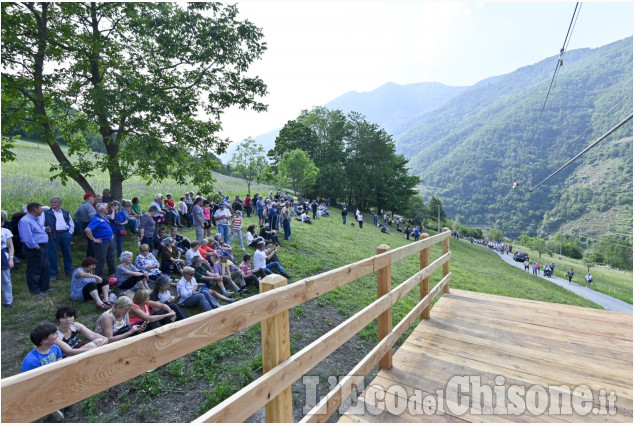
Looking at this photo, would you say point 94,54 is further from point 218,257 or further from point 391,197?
point 391,197

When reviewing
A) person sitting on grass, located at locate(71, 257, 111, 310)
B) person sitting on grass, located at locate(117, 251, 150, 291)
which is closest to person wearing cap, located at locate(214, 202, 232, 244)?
person sitting on grass, located at locate(117, 251, 150, 291)

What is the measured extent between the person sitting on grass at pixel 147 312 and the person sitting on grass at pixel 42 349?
144 cm

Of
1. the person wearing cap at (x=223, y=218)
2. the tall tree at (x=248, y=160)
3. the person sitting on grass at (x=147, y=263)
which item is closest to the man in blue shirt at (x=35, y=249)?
the person sitting on grass at (x=147, y=263)

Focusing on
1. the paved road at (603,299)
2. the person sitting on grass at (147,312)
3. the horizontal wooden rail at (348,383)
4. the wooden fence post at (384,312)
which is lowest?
the paved road at (603,299)

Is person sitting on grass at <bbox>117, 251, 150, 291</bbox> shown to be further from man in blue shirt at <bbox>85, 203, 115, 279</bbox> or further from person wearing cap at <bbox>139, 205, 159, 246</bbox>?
person wearing cap at <bbox>139, 205, 159, 246</bbox>

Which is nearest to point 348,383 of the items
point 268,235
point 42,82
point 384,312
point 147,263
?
point 384,312

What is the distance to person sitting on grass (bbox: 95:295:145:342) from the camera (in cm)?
486

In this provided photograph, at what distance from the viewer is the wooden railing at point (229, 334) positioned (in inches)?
37.5

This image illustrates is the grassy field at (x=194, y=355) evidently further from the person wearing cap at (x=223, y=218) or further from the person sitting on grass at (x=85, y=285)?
the person wearing cap at (x=223, y=218)

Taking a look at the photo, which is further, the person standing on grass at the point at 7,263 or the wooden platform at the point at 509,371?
the person standing on grass at the point at 7,263

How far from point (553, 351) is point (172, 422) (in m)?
4.43

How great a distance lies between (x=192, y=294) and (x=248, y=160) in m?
32.4

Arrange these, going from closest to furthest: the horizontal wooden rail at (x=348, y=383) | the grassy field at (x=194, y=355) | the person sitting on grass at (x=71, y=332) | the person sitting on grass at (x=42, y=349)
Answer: the horizontal wooden rail at (x=348, y=383) → the person sitting on grass at (x=42, y=349) → the grassy field at (x=194, y=355) → the person sitting on grass at (x=71, y=332)

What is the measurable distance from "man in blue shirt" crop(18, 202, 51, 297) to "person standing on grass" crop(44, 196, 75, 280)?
67cm
